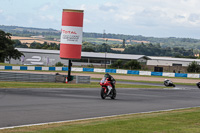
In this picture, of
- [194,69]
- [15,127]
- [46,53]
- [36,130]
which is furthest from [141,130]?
[46,53]

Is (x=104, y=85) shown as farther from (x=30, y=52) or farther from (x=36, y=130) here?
(x=30, y=52)

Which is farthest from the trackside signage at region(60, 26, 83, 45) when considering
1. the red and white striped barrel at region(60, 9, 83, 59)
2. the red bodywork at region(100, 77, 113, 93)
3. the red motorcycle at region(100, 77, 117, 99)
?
the red bodywork at region(100, 77, 113, 93)

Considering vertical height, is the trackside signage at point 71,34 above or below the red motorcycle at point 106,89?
above

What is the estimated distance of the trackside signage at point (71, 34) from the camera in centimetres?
3766

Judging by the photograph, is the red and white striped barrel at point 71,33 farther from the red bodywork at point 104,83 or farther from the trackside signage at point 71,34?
the red bodywork at point 104,83

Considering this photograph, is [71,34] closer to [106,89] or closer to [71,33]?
[71,33]

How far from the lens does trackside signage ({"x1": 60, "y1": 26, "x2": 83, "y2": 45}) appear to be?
3766 centimetres

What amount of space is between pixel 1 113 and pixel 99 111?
427cm

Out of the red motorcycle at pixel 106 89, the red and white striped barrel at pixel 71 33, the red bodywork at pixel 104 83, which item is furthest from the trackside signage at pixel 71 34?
the red bodywork at pixel 104 83

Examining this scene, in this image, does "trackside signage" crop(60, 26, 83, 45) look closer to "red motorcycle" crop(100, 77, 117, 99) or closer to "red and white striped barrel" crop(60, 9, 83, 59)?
"red and white striped barrel" crop(60, 9, 83, 59)

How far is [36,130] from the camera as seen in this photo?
31.5 feet

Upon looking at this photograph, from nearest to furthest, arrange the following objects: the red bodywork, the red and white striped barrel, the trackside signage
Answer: the red bodywork < the red and white striped barrel < the trackside signage

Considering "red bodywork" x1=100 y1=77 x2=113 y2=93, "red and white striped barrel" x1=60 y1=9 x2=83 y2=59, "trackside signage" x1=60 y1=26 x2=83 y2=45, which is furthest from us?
"trackside signage" x1=60 y1=26 x2=83 y2=45

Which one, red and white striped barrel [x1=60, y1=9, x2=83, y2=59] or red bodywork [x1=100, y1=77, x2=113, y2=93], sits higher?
red and white striped barrel [x1=60, y1=9, x2=83, y2=59]
